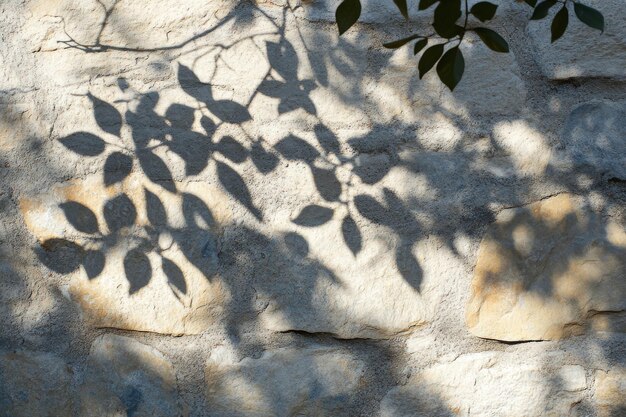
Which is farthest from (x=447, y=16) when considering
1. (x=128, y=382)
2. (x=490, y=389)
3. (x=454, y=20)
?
(x=128, y=382)

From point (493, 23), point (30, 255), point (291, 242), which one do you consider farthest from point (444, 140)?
point (30, 255)

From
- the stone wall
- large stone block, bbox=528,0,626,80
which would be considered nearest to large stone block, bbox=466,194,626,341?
the stone wall

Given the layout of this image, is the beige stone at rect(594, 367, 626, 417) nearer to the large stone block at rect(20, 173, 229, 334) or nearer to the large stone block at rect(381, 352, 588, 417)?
the large stone block at rect(381, 352, 588, 417)

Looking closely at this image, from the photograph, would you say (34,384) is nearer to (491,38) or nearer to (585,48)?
(491,38)

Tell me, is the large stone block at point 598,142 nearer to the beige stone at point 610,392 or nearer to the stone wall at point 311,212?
the stone wall at point 311,212

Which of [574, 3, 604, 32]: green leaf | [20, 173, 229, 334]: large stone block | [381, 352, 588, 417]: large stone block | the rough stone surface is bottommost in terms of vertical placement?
[381, 352, 588, 417]: large stone block

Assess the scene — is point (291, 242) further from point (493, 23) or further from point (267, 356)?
point (493, 23)

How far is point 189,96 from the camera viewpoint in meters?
1.44

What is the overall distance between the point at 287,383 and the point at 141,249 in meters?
0.38

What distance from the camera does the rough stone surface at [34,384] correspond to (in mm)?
1470

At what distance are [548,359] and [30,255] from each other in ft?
3.30

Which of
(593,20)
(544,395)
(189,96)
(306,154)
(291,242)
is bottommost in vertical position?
(544,395)

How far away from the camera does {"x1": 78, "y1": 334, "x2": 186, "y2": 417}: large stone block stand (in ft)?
4.75

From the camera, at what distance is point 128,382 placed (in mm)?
1449
